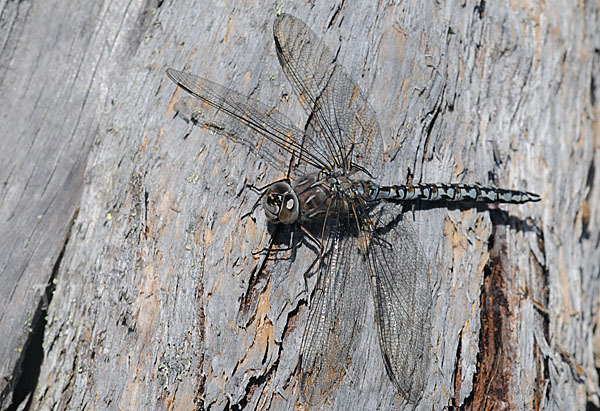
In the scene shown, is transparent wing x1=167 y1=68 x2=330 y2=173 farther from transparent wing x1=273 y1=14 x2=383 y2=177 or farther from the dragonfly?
transparent wing x1=273 y1=14 x2=383 y2=177

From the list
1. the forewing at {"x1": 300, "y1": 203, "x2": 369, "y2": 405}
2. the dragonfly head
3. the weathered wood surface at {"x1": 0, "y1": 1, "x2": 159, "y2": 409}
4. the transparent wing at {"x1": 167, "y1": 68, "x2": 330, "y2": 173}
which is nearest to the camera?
the forewing at {"x1": 300, "y1": 203, "x2": 369, "y2": 405}

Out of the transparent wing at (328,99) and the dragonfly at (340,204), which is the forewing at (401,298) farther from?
the transparent wing at (328,99)

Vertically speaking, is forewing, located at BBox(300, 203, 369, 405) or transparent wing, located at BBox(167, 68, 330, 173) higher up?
transparent wing, located at BBox(167, 68, 330, 173)

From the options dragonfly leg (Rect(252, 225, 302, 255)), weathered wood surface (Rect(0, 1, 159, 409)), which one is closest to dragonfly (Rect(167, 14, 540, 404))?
dragonfly leg (Rect(252, 225, 302, 255))

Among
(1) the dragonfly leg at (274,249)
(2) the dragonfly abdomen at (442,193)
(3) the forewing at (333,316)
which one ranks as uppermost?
(2) the dragonfly abdomen at (442,193)

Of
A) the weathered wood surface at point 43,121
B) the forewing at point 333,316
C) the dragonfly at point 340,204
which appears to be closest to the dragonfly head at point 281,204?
the dragonfly at point 340,204

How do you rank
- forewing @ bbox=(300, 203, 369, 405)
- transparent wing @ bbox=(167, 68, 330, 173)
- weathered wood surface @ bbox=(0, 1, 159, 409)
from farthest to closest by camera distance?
weathered wood surface @ bbox=(0, 1, 159, 409)
transparent wing @ bbox=(167, 68, 330, 173)
forewing @ bbox=(300, 203, 369, 405)

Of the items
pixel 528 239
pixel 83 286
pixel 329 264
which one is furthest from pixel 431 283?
pixel 83 286
